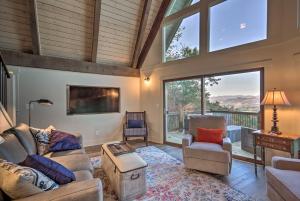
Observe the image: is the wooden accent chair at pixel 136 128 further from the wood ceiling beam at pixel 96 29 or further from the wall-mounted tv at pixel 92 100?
the wood ceiling beam at pixel 96 29

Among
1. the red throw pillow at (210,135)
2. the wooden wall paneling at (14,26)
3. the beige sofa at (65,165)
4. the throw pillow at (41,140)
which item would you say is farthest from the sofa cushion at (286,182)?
the wooden wall paneling at (14,26)

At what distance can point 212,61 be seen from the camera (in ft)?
13.4

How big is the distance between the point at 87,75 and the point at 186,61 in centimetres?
274

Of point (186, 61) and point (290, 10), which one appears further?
point (186, 61)

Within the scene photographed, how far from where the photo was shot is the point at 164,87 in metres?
5.25

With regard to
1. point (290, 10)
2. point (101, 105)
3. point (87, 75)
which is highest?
point (290, 10)

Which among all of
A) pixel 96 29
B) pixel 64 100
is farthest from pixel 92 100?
pixel 96 29

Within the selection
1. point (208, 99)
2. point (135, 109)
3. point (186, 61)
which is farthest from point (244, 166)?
point (135, 109)

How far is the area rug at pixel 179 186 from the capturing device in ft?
7.65

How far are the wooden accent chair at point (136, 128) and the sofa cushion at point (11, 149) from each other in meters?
2.95

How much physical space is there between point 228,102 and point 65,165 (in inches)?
132

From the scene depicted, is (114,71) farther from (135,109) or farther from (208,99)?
(208,99)

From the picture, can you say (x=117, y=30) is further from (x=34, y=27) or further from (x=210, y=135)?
(x=210, y=135)

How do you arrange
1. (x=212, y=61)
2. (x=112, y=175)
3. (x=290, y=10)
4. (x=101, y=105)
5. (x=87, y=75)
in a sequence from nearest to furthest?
(x=112, y=175), (x=290, y=10), (x=212, y=61), (x=87, y=75), (x=101, y=105)
